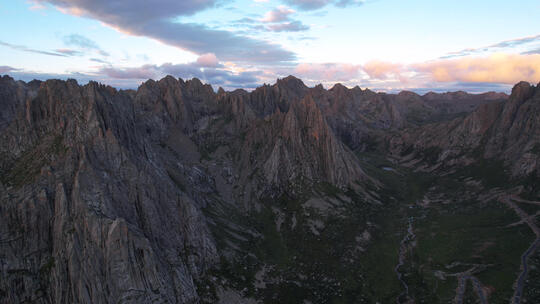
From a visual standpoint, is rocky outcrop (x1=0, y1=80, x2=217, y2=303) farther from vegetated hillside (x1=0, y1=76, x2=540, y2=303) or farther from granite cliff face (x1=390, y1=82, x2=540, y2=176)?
granite cliff face (x1=390, y1=82, x2=540, y2=176)

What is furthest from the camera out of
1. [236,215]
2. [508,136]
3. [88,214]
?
[508,136]

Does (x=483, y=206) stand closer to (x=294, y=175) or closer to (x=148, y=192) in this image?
(x=294, y=175)

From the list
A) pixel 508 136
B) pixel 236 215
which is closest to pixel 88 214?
pixel 236 215

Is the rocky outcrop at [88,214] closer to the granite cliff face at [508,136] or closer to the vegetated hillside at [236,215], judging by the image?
the vegetated hillside at [236,215]

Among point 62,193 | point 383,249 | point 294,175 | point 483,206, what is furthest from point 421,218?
point 62,193

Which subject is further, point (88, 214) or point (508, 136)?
point (508, 136)

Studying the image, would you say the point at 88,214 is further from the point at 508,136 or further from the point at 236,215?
the point at 508,136

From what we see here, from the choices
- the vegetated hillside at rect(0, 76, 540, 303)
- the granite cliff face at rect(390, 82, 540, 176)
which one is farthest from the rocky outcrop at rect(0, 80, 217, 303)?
the granite cliff face at rect(390, 82, 540, 176)

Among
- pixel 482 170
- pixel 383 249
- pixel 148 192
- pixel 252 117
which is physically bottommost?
pixel 383 249
